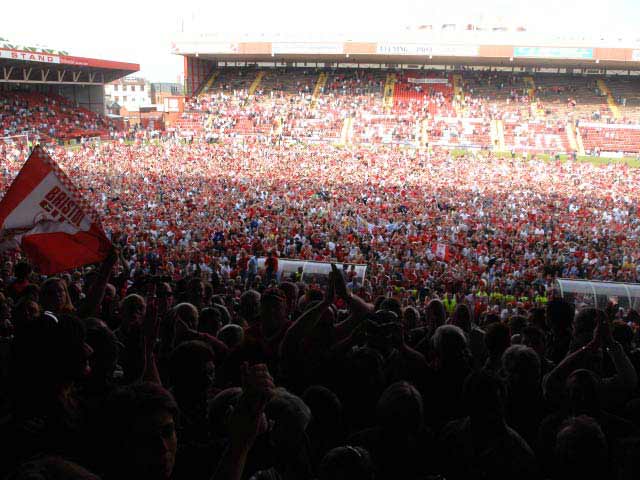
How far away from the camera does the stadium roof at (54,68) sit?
36.4 m

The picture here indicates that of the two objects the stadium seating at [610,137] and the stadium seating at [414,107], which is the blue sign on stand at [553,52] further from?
the stadium seating at [610,137]

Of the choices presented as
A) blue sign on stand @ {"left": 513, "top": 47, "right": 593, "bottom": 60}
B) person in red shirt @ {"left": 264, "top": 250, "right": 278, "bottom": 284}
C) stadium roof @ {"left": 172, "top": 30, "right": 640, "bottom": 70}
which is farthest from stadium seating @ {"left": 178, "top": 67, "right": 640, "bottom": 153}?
person in red shirt @ {"left": 264, "top": 250, "right": 278, "bottom": 284}

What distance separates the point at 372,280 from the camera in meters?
11.1

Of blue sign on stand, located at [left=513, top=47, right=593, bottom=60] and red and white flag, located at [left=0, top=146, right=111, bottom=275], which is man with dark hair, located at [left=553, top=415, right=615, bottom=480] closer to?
red and white flag, located at [left=0, top=146, right=111, bottom=275]

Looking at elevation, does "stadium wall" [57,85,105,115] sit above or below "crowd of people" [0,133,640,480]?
above

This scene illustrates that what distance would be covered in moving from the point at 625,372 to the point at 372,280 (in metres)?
8.31

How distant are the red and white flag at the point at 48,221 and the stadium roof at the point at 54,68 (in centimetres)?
3469

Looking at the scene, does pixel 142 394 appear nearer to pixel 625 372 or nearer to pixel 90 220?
pixel 625 372

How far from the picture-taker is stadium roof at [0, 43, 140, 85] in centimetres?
3641

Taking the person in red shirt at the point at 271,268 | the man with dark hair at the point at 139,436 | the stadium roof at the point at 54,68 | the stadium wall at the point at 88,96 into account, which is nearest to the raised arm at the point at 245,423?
the man with dark hair at the point at 139,436

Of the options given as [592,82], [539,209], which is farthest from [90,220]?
[592,82]

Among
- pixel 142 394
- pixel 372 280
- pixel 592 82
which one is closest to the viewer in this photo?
pixel 142 394

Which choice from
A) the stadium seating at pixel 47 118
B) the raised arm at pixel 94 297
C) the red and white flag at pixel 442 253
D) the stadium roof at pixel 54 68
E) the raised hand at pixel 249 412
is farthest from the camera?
the stadium roof at pixel 54 68

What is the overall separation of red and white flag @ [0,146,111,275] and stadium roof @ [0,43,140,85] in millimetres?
34685
